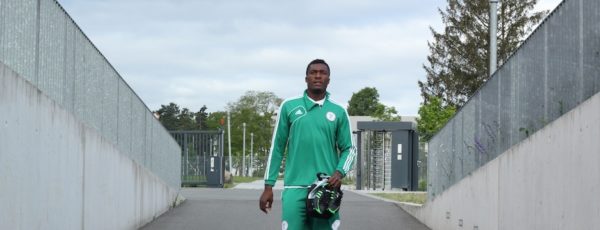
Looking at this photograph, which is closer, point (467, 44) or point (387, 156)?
point (387, 156)

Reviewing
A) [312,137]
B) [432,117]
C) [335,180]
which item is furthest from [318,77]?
[432,117]

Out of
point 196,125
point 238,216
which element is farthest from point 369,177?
point 196,125

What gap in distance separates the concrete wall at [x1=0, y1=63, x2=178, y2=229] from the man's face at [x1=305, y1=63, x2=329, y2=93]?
2808mm

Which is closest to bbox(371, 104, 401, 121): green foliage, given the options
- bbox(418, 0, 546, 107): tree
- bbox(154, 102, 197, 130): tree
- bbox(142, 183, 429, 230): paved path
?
bbox(418, 0, 546, 107): tree

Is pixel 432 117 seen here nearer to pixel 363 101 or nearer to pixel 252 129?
pixel 252 129

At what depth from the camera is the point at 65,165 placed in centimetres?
1159

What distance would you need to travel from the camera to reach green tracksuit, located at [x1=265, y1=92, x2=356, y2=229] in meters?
7.34

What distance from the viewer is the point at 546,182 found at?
393 inches

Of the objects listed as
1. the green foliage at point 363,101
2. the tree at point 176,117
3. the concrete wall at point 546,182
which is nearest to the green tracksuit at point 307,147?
the concrete wall at point 546,182

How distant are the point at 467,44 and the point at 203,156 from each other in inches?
1210

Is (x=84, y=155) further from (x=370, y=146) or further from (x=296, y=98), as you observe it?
(x=370, y=146)

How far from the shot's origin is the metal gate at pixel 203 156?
45250mm

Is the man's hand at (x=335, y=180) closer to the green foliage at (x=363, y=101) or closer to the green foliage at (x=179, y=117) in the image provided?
the green foliage at (x=179, y=117)

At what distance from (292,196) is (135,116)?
38.3 ft
